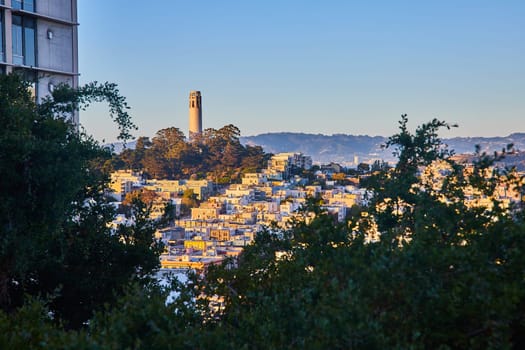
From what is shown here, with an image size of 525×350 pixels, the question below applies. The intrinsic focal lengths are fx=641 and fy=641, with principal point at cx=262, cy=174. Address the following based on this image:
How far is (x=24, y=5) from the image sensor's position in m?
10.1

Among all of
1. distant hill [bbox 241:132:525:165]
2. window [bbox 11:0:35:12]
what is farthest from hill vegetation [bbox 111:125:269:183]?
distant hill [bbox 241:132:525:165]

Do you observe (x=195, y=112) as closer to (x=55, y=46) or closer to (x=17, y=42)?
(x=55, y=46)

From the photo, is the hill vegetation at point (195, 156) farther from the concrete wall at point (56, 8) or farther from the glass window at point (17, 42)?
the glass window at point (17, 42)

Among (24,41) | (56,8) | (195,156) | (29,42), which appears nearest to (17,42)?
(24,41)

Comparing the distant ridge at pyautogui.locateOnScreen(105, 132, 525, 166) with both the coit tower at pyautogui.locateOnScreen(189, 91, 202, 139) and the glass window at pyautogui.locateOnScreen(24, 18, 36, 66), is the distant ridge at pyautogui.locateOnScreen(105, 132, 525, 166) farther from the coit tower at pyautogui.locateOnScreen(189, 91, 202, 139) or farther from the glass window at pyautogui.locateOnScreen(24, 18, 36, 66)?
the glass window at pyautogui.locateOnScreen(24, 18, 36, 66)

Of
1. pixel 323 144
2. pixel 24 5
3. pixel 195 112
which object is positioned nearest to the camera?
pixel 24 5

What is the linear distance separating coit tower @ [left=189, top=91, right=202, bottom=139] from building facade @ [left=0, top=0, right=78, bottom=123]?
77.2m

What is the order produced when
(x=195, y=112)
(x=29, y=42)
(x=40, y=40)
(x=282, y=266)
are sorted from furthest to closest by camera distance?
(x=195, y=112), (x=40, y=40), (x=29, y=42), (x=282, y=266)

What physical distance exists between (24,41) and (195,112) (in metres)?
78.8

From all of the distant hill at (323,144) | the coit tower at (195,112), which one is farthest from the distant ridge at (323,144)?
the coit tower at (195,112)

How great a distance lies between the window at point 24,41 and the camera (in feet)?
33.2

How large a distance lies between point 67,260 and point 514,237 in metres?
4.48

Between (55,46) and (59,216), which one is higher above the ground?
(55,46)

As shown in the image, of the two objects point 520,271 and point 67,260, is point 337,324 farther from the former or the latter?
point 67,260
